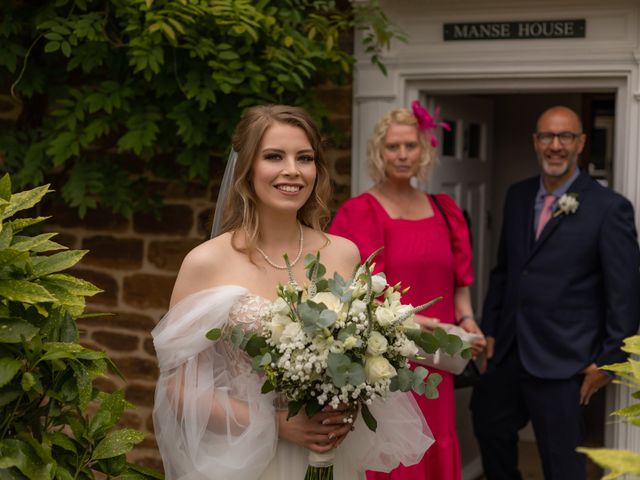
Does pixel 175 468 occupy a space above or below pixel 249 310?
below

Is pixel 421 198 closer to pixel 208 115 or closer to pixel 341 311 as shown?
pixel 208 115

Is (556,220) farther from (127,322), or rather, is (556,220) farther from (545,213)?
(127,322)

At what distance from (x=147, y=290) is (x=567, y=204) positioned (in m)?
2.50

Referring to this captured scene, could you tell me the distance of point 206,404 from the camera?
3.24m

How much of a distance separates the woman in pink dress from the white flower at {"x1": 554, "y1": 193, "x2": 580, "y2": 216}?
52cm

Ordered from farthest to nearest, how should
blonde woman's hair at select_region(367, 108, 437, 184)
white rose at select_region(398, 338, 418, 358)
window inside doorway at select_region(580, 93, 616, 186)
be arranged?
1. window inside doorway at select_region(580, 93, 616, 186)
2. blonde woman's hair at select_region(367, 108, 437, 184)
3. white rose at select_region(398, 338, 418, 358)

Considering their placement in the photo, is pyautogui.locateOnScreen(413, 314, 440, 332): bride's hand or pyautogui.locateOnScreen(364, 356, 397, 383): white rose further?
pyautogui.locateOnScreen(413, 314, 440, 332): bride's hand

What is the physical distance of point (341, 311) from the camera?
2895 mm

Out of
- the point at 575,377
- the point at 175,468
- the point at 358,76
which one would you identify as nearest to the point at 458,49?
the point at 358,76

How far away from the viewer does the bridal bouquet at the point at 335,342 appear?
2855 millimetres

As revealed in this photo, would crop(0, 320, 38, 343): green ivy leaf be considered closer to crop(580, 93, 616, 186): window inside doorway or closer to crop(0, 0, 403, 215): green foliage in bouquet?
crop(0, 0, 403, 215): green foliage in bouquet

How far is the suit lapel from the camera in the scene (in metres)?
5.11

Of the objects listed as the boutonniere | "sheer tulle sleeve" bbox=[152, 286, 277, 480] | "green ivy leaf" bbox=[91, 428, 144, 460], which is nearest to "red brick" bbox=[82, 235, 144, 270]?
the boutonniere

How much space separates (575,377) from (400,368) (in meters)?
2.28
